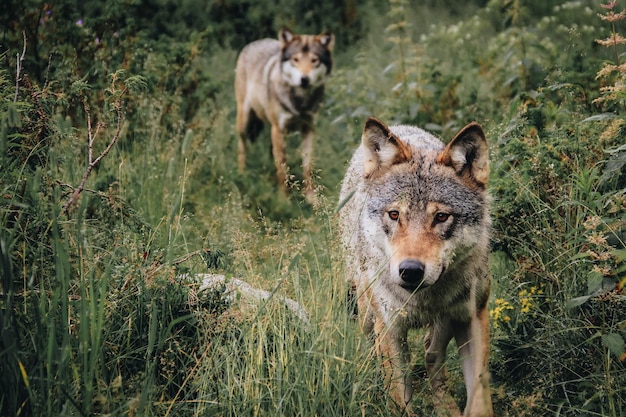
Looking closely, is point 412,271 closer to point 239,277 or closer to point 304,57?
point 239,277

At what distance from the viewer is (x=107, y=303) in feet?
10.7

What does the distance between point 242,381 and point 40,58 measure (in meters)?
4.22

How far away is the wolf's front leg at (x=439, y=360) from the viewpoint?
3.64m

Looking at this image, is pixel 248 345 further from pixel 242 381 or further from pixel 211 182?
pixel 211 182

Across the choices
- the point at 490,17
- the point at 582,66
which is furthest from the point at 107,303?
the point at 490,17

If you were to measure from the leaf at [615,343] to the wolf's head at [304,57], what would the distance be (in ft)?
22.3

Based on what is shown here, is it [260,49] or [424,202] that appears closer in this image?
[424,202]

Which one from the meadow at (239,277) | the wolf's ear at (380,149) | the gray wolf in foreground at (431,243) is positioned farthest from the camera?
the wolf's ear at (380,149)

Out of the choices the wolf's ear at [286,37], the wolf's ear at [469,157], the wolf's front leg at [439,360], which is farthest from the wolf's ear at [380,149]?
the wolf's ear at [286,37]

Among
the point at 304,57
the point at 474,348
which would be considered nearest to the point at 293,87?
the point at 304,57

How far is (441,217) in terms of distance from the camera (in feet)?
12.1

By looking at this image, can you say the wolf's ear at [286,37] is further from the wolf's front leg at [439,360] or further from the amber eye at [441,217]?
the amber eye at [441,217]

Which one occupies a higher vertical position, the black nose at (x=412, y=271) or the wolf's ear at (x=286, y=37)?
the wolf's ear at (x=286, y=37)

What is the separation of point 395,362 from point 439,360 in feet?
1.87
